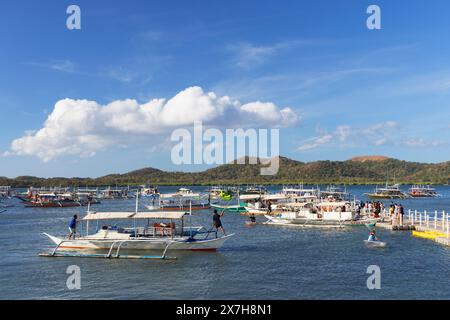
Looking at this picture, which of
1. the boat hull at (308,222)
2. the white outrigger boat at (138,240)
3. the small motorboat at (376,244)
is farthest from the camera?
the boat hull at (308,222)

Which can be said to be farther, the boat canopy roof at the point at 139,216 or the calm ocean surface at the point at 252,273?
the boat canopy roof at the point at 139,216

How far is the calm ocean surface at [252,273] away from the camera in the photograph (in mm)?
23453

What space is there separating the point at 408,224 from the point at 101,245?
98.1ft

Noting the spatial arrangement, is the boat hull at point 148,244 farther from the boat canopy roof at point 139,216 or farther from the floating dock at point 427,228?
the floating dock at point 427,228

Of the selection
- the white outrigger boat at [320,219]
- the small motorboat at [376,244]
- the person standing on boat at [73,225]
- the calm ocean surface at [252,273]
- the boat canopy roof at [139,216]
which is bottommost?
the calm ocean surface at [252,273]

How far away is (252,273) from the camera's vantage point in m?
27.6

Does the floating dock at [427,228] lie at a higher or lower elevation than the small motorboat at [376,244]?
higher

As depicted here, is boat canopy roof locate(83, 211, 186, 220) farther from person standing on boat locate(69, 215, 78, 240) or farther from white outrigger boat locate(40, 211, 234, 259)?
person standing on boat locate(69, 215, 78, 240)

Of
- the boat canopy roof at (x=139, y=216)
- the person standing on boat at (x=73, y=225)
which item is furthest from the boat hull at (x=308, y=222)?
the person standing on boat at (x=73, y=225)

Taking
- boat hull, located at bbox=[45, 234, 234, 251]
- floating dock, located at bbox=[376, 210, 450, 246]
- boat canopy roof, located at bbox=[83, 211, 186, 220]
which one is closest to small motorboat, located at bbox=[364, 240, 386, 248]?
floating dock, located at bbox=[376, 210, 450, 246]

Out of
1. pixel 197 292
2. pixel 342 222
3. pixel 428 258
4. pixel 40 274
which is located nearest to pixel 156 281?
pixel 197 292

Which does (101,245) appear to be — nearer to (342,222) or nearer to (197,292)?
(197,292)

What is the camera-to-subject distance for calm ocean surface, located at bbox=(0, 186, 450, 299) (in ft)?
76.9

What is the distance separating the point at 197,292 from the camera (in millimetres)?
23672
